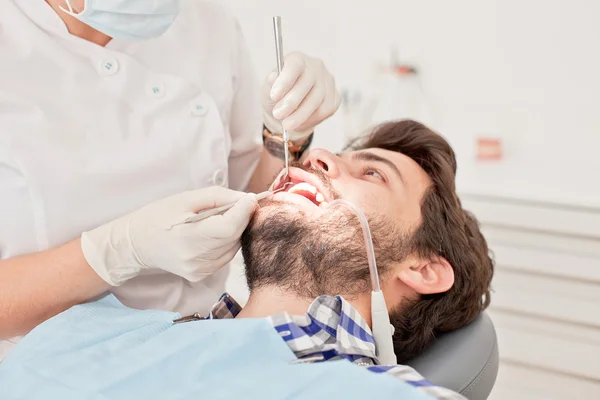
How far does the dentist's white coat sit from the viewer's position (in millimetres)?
1322

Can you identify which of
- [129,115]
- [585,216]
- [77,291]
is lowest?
[585,216]

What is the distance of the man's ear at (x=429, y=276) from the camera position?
57.9 inches

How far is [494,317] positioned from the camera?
2.45m

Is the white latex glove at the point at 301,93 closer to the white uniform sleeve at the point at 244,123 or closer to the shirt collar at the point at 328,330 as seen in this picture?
the white uniform sleeve at the point at 244,123

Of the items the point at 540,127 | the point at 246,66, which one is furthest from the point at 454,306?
the point at 540,127

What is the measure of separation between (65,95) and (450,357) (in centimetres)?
100

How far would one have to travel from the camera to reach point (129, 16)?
135cm

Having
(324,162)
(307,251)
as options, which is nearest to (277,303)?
(307,251)

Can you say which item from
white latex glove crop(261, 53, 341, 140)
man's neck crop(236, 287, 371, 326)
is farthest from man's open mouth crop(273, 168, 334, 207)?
man's neck crop(236, 287, 371, 326)

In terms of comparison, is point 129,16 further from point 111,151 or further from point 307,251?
point 307,251

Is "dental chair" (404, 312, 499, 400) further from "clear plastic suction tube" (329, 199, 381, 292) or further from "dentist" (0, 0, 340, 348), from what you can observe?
"dentist" (0, 0, 340, 348)

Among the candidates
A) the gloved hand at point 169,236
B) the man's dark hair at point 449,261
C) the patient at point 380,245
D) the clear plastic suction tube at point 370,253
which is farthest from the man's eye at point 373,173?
the gloved hand at point 169,236

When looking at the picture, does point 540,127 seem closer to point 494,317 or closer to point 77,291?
point 494,317

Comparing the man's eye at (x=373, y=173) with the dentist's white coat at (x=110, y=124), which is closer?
the dentist's white coat at (x=110, y=124)
